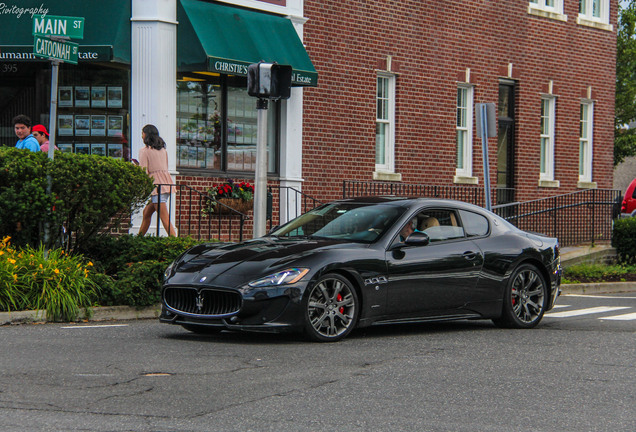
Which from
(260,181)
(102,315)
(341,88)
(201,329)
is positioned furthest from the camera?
(341,88)

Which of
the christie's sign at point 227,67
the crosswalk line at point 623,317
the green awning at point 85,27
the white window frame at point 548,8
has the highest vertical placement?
the white window frame at point 548,8

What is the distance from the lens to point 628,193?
26.4 m

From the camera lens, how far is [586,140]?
26.3 metres

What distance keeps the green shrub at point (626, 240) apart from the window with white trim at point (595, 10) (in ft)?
22.8

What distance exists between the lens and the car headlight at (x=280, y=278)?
30.2ft

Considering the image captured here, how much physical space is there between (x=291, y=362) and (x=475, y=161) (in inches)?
619

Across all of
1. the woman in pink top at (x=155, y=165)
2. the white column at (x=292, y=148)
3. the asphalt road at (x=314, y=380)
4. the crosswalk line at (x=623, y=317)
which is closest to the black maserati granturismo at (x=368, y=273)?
the asphalt road at (x=314, y=380)

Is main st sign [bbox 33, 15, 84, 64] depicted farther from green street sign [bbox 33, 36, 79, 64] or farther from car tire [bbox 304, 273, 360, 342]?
car tire [bbox 304, 273, 360, 342]

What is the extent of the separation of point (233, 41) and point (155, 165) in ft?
9.85

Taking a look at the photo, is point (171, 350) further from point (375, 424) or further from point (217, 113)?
point (217, 113)

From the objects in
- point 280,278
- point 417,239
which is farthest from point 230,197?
point 280,278

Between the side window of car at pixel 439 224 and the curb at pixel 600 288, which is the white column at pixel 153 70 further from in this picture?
the side window of car at pixel 439 224

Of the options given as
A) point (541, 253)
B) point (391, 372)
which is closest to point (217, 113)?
point (541, 253)

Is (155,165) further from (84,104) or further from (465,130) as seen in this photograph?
(465,130)
